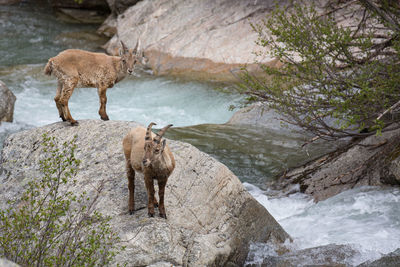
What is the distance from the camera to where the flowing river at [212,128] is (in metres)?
8.06

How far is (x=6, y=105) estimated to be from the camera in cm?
1239

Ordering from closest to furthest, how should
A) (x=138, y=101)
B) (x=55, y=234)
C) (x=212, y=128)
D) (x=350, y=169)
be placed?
1. (x=55, y=234)
2. (x=350, y=169)
3. (x=212, y=128)
4. (x=138, y=101)

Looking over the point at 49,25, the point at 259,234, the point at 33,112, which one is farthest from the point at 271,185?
the point at 49,25

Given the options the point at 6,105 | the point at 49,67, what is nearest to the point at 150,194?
the point at 49,67

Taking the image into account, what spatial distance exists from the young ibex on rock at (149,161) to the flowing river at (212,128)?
183cm

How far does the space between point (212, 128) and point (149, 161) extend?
23.5 feet

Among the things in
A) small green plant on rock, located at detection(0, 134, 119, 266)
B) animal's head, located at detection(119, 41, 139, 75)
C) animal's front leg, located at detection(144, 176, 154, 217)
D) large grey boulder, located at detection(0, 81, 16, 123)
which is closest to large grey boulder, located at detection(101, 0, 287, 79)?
large grey boulder, located at detection(0, 81, 16, 123)

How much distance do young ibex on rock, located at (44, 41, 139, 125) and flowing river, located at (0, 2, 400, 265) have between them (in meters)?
3.48

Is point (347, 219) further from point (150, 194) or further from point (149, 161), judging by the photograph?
point (149, 161)

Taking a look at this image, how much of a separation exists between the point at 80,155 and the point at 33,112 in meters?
7.18

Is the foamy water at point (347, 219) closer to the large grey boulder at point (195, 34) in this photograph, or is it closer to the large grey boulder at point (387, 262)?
the large grey boulder at point (387, 262)

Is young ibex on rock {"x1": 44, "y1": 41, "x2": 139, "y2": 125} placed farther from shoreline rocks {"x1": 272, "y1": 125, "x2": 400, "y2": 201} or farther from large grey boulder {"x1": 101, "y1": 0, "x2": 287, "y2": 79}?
large grey boulder {"x1": 101, "y1": 0, "x2": 287, "y2": 79}

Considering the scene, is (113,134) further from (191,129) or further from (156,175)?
(191,129)

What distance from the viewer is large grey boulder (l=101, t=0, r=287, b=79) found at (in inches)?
613
